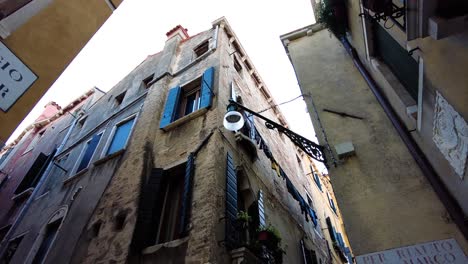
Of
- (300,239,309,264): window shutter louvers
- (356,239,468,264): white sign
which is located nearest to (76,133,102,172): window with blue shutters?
(300,239,309,264): window shutter louvers

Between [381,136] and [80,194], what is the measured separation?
844cm

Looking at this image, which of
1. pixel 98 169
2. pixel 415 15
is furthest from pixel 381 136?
pixel 98 169

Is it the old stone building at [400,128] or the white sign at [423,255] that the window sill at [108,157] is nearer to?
the old stone building at [400,128]

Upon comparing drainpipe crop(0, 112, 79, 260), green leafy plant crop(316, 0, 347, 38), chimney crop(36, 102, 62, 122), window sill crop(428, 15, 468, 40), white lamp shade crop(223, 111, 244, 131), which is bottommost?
drainpipe crop(0, 112, 79, 260)

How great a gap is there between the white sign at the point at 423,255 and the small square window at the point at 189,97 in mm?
6637

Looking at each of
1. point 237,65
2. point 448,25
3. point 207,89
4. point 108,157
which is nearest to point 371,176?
point 448,25

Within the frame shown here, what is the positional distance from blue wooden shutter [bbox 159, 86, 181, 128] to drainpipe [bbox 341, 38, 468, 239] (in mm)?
5476

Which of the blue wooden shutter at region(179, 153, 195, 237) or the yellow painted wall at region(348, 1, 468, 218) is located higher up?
the yellow painted wall at region(348, 1, 468, 218)

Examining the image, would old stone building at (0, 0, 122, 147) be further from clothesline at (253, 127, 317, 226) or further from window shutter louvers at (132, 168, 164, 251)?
clothesline at (253, 127, 317, 226)

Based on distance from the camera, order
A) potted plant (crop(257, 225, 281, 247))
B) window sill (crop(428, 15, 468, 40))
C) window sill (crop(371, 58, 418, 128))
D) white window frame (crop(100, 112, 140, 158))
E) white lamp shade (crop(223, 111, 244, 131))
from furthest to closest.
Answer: white window frame (crop(100, 112, 140, 158)), white lamp shade (crop(223, 111, 244, 131)), potted plant (crop(257, 225, 281, 247)), window sill (crop(371, 58, 418, 128)), window sill (crop(428, 15, 468, 40))

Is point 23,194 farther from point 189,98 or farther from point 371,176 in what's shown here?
point 371,176

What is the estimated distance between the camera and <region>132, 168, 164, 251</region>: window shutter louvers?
211 inches

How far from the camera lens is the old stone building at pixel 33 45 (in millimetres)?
3334

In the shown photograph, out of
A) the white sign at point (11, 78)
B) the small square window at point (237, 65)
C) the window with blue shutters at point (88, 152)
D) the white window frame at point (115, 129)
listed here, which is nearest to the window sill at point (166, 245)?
the white sign at point (11, 78)
